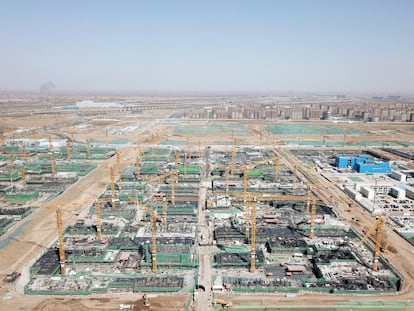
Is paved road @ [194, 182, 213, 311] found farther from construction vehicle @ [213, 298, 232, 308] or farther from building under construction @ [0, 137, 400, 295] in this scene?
construction vehicle @ [213, 298, 232, 308]

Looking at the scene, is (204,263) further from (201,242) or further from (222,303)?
(222,303)

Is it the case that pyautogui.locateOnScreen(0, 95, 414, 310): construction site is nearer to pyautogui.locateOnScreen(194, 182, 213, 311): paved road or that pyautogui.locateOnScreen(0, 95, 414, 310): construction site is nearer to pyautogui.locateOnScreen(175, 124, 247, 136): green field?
pyautogui.locateOnScreen(194, 182, 213, 311): paved road

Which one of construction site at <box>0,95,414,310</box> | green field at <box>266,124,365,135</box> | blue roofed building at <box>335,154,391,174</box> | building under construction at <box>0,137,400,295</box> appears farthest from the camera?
green field at <box>266,124,365,135</box>

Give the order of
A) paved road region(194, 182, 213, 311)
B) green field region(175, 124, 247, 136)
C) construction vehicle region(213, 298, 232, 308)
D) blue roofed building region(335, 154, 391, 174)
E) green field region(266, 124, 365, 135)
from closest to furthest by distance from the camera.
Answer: construction vehicle region(213, 298, 232, 308) → paved road region(194, 182, 213, 311) → blue roofed building region(335, 154, 391, 174) → green field region(175, 124, 247, 136) → green field region(266, 124, 365, 135)

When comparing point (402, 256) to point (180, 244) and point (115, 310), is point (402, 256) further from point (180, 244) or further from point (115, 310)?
point (115, 310)

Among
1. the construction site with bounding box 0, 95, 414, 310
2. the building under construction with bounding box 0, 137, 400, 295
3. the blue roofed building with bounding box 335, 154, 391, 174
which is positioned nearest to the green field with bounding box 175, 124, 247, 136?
the construction site with bounding box 0, 95, 414, 310

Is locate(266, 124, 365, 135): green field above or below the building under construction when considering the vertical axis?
above

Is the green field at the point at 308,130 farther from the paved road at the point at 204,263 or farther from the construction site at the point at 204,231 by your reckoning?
the paved road at the point at 204,263

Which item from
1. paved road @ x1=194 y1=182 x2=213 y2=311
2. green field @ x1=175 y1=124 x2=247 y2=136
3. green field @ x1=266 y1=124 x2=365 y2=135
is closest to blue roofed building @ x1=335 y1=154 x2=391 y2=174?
paved road @ x1=194 y1=182 x2=213 y2=311

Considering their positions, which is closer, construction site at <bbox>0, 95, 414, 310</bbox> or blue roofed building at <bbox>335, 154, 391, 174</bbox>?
construction site at <bbox>0, 95, 414, 310</bbox>
